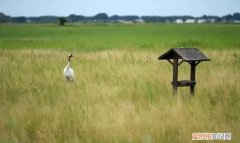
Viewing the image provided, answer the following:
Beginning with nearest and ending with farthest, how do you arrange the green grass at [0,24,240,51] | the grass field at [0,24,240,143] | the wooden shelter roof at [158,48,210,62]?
1. the grass field at [0,24,240,143]
2. the wooden shelter roof at [158,48,210,62]
3. the green grass at [0,24,240,51]

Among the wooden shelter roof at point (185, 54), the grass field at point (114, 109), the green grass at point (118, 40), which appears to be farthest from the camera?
the green grass at point (118, 40)

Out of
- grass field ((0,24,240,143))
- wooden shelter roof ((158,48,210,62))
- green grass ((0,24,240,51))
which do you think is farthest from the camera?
green grass ((0,24,240,51))

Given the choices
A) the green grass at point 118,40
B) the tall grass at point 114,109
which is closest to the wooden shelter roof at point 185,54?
the tall grass at point 114,109

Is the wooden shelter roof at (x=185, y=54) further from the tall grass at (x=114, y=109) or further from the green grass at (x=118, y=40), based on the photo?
the green grass at (x=118, y=40)

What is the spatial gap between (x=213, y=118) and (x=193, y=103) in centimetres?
82

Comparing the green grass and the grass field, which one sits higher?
the grass field

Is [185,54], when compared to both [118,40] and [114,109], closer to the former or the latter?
[114,109]

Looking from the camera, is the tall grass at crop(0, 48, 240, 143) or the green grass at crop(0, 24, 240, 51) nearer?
the tall grass at crop(0, 48, 240, 143)

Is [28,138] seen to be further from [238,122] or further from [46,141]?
[238,122]

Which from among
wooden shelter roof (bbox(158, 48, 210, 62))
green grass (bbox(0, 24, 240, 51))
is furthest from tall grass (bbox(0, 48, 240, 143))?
green grass (bbox(0, 24, 240, 51))

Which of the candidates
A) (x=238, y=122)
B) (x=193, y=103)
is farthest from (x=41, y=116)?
(x=238, y=122)

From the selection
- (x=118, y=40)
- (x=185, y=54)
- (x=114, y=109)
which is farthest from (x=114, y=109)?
(x=118, y=40)

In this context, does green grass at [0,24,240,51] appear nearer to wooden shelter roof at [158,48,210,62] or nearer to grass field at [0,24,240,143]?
grass field at [0,24,240,143]

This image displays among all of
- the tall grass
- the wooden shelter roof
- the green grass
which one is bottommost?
the green grass
